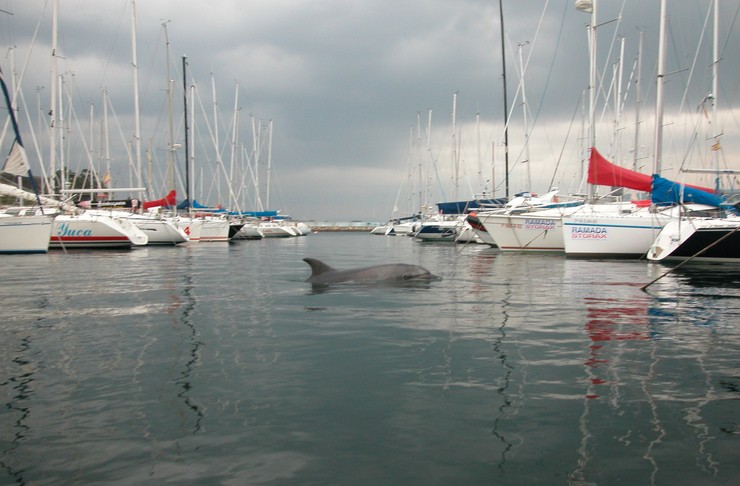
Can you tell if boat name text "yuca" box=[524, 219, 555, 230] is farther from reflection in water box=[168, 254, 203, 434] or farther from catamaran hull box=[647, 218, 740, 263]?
reflection in water box=[168, 254, 203, 434]

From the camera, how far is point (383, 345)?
→ 321 inches

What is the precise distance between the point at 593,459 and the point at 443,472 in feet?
3.57

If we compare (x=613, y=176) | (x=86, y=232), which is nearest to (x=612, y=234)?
(x=613, y=176)

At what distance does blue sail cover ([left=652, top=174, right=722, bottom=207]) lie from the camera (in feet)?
78.6

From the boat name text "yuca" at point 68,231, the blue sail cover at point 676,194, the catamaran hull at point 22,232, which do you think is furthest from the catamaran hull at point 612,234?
the boat name text "yuca" at point 68,231

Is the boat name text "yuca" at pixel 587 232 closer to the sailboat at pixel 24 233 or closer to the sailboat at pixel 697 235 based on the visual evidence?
the sailboat at pixel 697 235

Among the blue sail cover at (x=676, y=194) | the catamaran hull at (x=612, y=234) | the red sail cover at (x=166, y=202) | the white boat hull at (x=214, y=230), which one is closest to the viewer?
the blue sail cover at (x=676, y=194)

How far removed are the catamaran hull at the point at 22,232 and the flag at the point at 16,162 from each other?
9.09ft

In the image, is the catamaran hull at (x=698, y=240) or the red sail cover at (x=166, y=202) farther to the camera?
the red sail cover at (x=166, y=202)

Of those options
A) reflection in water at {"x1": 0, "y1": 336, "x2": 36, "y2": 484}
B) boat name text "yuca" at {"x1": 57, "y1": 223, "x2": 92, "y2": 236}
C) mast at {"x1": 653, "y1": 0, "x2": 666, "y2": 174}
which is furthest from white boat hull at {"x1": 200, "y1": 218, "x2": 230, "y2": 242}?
reflection in water at {"x1": 0, "y1": 336, "x2": 36, "y2": 484}

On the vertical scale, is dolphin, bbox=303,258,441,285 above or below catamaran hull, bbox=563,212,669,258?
below

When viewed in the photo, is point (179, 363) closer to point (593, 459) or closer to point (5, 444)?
point (5, 444)

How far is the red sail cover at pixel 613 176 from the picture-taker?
92.1ft

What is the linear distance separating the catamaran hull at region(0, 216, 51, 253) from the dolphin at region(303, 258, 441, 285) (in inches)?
864
